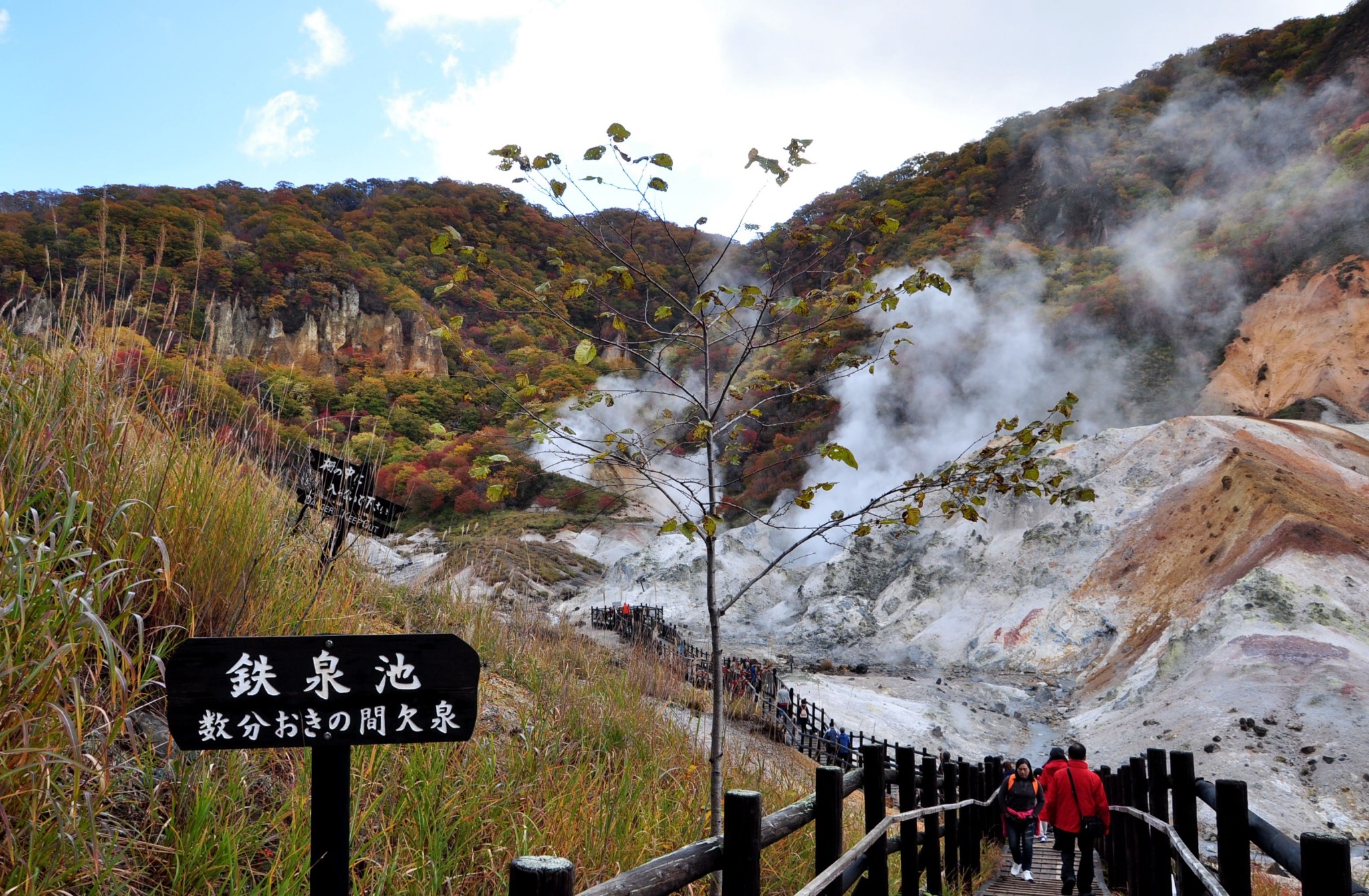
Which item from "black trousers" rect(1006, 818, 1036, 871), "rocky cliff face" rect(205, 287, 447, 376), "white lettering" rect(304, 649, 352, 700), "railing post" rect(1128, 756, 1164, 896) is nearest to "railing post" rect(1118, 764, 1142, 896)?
"railing post" rect(1128, 756, 1164, 896)

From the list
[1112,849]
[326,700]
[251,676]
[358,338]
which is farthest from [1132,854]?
[358,338]

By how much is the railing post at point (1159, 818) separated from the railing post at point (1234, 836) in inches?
54.2

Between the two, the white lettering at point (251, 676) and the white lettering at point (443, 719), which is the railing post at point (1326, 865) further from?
the white lettering at point (251, 676)

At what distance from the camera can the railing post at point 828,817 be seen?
2.65m

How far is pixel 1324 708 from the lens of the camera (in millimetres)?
12180

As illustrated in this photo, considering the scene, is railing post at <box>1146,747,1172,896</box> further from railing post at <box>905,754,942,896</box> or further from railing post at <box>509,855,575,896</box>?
railing post at <box>509,855,575,896</box>

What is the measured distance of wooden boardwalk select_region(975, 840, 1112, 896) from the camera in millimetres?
5762

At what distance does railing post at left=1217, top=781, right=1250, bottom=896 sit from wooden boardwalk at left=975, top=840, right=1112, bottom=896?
10.5 feet

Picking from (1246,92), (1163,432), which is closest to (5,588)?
(1163,432)

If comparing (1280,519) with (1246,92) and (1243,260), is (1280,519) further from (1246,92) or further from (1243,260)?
(1246,92)

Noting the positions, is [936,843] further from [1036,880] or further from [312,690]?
[312,690]

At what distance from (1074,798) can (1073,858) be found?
0.37 m

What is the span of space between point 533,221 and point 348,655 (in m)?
64.7

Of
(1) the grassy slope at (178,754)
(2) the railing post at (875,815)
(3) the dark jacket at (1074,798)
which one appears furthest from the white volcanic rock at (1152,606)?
(1) the grassy slope at (178,754)
